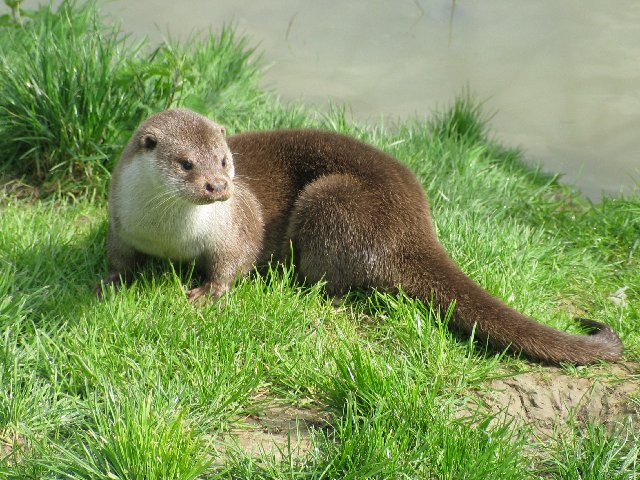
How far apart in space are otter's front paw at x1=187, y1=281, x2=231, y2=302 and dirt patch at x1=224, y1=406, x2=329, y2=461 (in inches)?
26.7

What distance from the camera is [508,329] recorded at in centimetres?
267

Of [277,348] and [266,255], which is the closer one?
[277,348]

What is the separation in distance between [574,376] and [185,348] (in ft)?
4.20

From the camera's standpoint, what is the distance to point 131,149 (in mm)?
2887

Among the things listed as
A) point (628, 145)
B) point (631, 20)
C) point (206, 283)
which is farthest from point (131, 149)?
point (631, 20)

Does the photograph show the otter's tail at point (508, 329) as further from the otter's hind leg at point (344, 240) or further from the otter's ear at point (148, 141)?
the otter's ear at point (148, 141)

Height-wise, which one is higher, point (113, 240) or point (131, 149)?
point (131, 149)

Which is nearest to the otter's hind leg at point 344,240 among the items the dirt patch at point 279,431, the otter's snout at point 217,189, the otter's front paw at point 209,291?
the otter's front paw at point 209,291

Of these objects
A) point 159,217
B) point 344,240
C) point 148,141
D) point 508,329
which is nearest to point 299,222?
point 344,240

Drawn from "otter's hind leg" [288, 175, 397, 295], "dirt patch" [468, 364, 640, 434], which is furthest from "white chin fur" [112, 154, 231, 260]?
"dirt patch" [468, 364, 640, 434]

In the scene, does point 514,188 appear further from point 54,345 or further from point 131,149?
point 54,345

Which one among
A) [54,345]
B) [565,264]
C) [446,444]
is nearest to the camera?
[446,444]

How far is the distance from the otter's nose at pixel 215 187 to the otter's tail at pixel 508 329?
792 mm

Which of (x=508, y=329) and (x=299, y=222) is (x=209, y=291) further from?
(x=508, y=329)
